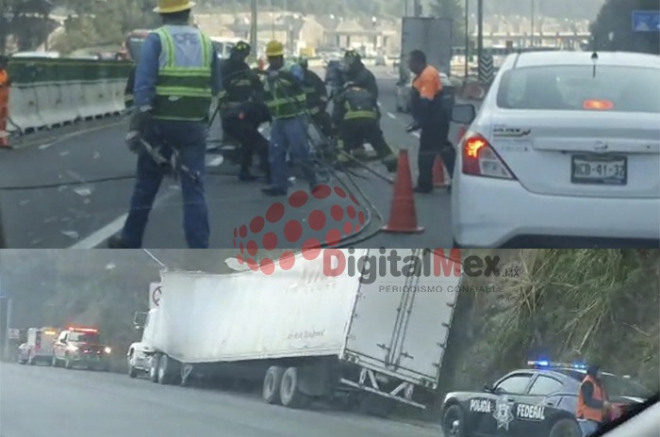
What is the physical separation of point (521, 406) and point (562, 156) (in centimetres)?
106

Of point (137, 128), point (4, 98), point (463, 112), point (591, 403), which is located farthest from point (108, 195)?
point (591, 403)

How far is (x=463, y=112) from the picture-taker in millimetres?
4410

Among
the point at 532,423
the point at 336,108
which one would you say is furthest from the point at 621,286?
the point at 336,108

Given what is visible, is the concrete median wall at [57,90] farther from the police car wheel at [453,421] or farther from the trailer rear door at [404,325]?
the police car wheel at [453,421]

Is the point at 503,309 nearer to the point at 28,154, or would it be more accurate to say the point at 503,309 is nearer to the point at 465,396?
the point at 465,396

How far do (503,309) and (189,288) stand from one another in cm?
134

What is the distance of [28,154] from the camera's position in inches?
171

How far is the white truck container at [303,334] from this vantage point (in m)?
4.61

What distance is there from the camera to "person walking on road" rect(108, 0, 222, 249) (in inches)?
166

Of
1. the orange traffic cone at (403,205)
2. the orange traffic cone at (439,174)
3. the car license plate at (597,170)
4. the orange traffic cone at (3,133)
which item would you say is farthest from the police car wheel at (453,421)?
the orange traffic cone at (3,133)

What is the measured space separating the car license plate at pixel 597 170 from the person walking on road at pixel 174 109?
4.88 ft

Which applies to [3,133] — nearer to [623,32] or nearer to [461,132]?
[461,132]

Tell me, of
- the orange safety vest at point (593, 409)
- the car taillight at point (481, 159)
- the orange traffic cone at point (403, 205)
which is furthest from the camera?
the orange safety vest at point (593, 409)

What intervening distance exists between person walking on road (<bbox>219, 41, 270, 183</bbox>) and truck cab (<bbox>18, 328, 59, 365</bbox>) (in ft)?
3.84
